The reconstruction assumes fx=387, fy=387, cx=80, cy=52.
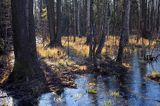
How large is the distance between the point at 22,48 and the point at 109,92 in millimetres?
3491

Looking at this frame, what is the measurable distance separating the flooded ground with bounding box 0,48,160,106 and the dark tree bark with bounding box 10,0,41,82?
151 cm

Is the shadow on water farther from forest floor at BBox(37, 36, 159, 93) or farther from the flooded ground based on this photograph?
forest floor at BBox(37, 36, 159, 93)

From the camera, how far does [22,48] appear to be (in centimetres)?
1374

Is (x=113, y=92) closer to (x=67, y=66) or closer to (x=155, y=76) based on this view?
(x=155, y=76)

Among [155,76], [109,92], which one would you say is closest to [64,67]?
[155,76]

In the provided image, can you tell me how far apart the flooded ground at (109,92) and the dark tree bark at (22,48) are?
1.51 m

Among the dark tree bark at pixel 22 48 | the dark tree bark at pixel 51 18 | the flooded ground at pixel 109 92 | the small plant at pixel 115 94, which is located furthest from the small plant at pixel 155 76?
the dark tree bark at pixel 51 18

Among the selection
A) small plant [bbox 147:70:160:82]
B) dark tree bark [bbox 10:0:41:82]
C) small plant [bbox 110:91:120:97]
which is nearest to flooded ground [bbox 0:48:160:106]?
small plant [bbox 110:91:120:97]

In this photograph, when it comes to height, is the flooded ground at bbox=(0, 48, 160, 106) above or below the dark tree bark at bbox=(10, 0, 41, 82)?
below

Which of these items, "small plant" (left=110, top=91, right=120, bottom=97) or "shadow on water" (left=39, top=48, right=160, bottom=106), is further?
"small plant" (left=110, top=91, right=120, bottom=97)

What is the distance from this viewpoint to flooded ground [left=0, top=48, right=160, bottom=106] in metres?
11.3

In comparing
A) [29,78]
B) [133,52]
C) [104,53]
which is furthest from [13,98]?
[133,52]

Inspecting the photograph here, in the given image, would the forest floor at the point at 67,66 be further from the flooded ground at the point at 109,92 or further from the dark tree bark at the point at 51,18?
the dark tree bark at the point at 51,18

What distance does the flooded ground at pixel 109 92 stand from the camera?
1128 centimetres
